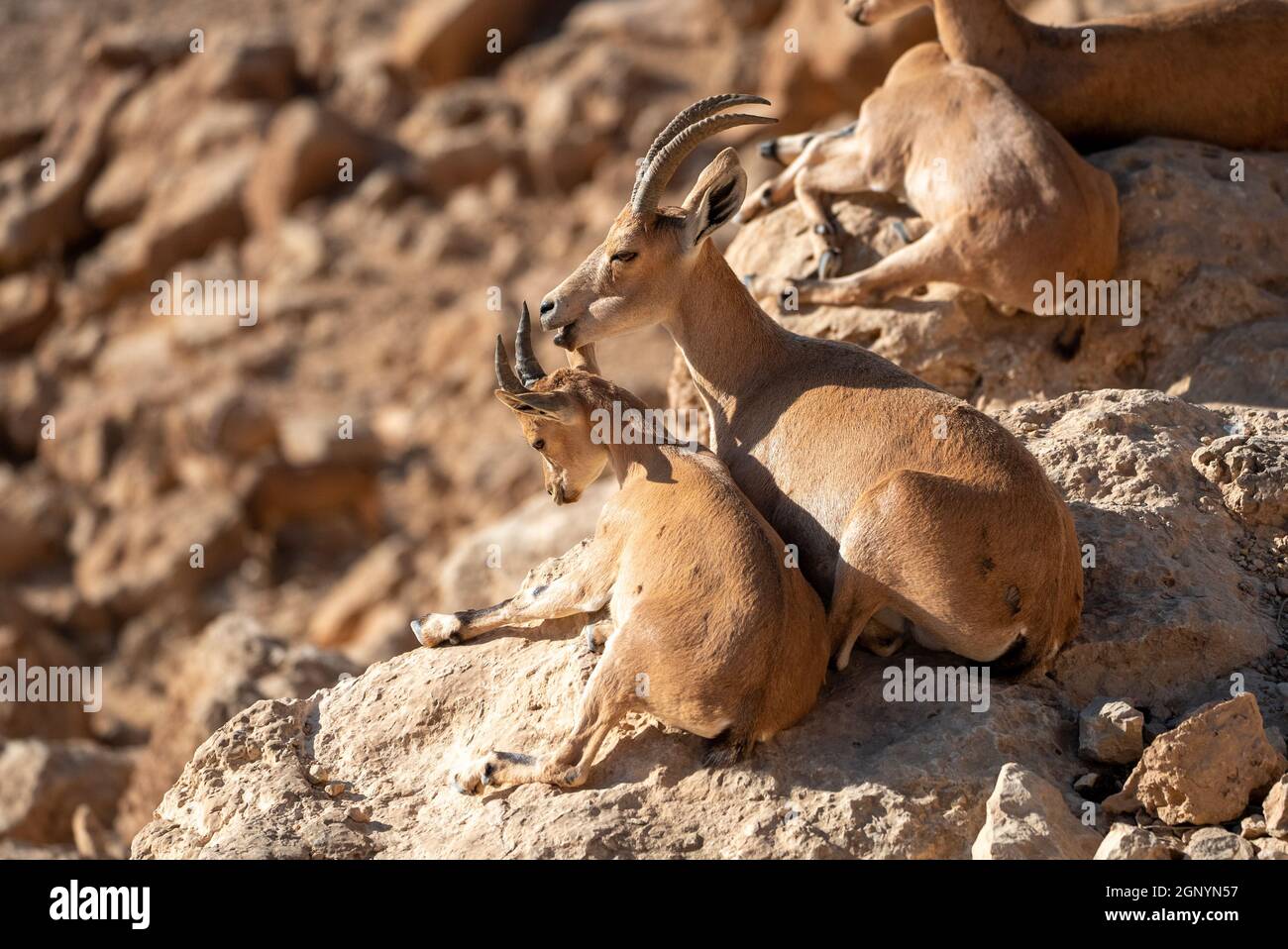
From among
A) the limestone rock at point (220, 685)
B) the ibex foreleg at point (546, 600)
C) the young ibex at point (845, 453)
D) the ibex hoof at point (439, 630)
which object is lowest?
the limestone rock at point (220, 685)

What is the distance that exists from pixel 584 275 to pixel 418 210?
16.7m

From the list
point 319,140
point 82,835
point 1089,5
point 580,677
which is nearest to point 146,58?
point 319,140

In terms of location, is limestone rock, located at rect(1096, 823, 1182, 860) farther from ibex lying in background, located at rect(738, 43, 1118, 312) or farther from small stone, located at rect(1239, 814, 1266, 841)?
ibex lying in background, located at rect(738, 43, 1118, 312)

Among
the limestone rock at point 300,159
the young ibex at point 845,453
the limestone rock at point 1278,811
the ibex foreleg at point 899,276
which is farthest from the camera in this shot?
the limestone rock at point 300,159

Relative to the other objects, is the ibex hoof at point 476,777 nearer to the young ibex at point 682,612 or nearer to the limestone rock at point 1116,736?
the young ibex at point 682,612

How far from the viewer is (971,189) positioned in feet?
29.7

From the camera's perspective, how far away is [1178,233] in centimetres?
948

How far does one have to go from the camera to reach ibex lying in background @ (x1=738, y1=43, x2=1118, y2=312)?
8945mm

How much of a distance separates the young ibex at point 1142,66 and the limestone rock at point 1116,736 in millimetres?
4627

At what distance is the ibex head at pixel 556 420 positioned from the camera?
7.21 metres

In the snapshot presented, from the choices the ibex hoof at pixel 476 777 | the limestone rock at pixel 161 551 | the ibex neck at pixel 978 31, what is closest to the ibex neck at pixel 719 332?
the ibex hoof at pixel 476 777

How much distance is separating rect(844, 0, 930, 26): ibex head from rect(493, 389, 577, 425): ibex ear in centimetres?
433

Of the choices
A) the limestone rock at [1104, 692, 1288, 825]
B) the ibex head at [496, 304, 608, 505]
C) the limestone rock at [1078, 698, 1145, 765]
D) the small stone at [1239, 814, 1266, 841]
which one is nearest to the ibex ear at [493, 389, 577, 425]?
the ibex head at [496, 304, 608, 505]
